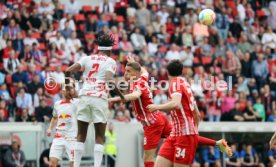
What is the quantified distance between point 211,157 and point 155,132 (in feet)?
36.7

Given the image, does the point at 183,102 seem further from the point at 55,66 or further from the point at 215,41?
the point at 215,41

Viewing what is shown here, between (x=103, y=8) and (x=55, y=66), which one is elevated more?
(x=103, y=8)

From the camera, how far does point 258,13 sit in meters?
37.2

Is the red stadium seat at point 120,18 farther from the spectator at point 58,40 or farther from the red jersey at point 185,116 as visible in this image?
the red jersey at point 185,116

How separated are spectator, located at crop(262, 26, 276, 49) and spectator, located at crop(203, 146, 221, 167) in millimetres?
7921

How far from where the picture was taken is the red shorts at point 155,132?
58.2 ft

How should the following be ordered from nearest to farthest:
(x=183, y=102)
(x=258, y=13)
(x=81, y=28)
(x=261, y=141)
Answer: (x=183, y=102) → (x=261, y=141) → (x=81, y=28) → (x=258, y=13)

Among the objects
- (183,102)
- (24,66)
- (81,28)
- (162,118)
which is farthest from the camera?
(81,28)

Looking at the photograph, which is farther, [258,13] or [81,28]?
[258,13]

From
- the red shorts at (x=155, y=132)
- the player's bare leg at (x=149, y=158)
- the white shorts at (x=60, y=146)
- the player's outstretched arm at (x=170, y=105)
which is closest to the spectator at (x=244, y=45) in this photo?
the white shorts at (x=60, y=146)

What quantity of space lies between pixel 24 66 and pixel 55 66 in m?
1.23

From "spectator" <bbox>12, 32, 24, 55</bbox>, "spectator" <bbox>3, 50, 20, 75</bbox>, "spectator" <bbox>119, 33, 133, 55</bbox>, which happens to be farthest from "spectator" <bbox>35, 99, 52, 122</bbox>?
"spectator" <bbox>119, 33, 133, 55</bbox>

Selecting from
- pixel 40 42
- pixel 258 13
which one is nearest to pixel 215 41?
pixel 258 13

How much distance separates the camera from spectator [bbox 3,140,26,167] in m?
24.8
